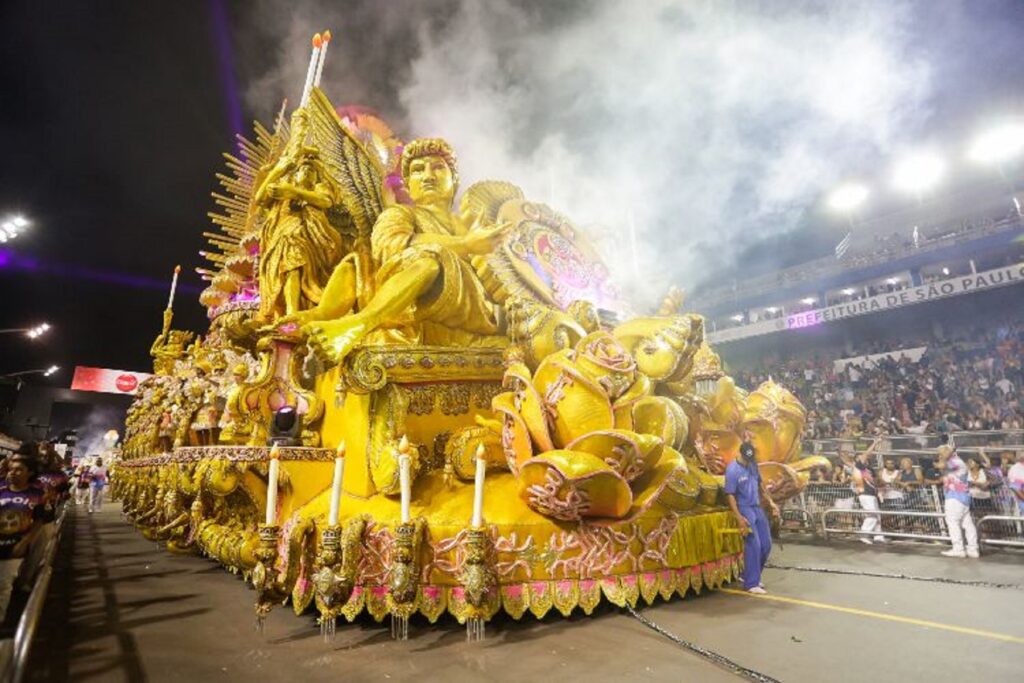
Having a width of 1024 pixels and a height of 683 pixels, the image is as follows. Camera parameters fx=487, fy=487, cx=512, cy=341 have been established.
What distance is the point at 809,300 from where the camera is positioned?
88.9 feet

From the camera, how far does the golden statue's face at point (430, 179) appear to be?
5.09 metres

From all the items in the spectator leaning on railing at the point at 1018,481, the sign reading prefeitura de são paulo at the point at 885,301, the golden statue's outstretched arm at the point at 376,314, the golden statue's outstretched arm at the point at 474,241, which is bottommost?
the spectator leaning on railing at the point at 1018,481

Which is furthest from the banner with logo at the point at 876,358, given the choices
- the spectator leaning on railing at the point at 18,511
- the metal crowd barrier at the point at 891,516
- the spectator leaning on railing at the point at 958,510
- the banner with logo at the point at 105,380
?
the banner with logo at the point at 105,380

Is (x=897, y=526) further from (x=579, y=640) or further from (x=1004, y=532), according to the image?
(x=579, y=640)

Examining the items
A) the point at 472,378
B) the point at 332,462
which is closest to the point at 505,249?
the point at 472,378

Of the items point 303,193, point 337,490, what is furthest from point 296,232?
point 337,490

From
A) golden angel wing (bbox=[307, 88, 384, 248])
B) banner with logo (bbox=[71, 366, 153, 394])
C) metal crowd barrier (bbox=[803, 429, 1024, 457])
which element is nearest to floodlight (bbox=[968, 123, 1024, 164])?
metal crowd barrier (bbox=[803, 429, 1024, 457])

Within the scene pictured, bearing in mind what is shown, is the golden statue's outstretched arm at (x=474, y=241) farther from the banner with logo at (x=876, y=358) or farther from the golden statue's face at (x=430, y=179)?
the banner with logo at (x=876, y=358)

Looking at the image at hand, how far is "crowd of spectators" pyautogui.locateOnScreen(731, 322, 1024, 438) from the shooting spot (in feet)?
49.7

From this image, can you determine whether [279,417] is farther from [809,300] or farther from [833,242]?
[833,242]

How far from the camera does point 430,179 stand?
5078mm

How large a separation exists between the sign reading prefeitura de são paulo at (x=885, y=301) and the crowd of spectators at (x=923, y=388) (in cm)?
192

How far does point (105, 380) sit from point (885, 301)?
139ft

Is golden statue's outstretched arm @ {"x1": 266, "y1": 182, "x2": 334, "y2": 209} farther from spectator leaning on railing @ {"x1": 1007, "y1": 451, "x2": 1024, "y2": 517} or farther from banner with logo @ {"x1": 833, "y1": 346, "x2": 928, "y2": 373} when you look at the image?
banner with logo @ {"x1": 833, "y1": 346, "x2": 928, "y2": 373}
